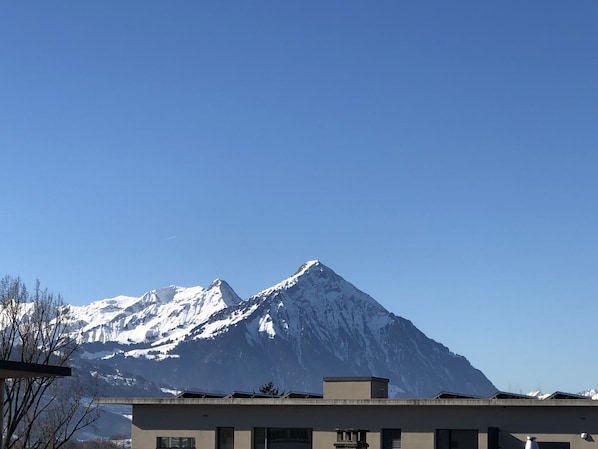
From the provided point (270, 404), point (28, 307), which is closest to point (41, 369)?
point (270, 404)

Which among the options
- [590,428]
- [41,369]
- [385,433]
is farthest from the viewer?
[385,433]

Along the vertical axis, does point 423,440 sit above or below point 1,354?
below

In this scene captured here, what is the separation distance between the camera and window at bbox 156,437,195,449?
5169 cm

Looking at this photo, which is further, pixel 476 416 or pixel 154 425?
pixel 154 425

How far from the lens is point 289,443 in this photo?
50469mm

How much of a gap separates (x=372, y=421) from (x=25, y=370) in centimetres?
2442

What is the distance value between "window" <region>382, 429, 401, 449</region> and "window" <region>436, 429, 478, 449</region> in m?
1.84

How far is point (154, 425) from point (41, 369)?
24.9m

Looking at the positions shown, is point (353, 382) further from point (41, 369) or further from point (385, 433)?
point (41, 369)

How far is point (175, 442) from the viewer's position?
51969 mm

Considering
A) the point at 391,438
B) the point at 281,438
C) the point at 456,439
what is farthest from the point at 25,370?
the point at 456,439

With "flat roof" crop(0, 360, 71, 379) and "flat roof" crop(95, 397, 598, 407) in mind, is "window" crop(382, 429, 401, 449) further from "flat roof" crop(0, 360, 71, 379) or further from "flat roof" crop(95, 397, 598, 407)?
"flat roof" crop(0, 360, 71, 379)

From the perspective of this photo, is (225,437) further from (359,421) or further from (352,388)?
(359,421)

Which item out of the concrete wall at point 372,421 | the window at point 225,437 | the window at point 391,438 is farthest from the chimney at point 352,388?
the window at point 225,437
